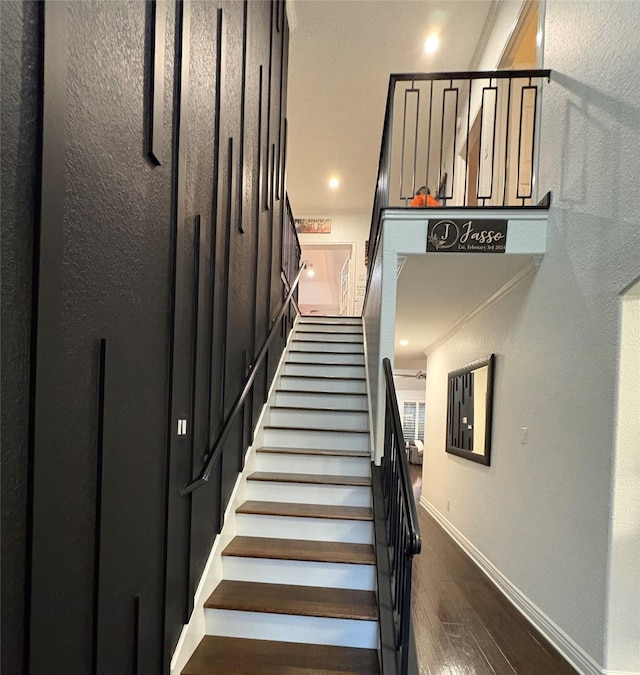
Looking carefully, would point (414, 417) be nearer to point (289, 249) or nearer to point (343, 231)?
point (343, 231)

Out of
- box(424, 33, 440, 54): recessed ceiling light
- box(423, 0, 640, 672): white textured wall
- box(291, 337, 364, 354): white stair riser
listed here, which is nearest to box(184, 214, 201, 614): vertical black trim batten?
box(423, 0, 640, 672): white textured wall

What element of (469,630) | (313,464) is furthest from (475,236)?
(469,630)

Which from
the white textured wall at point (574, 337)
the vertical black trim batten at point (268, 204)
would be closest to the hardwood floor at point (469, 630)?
the white textured wall at point (574, 337)

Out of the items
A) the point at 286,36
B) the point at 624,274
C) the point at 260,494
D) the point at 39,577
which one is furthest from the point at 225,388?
the point at 286,36

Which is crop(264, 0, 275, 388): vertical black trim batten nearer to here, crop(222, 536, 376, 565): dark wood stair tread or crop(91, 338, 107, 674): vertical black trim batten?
crop(222, 536, 376, 565): dark wood stair tread

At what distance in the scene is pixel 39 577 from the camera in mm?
1146

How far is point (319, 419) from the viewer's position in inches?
157

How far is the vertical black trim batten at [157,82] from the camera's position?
165 centimetres

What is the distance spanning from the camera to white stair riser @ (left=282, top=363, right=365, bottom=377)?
4.80 meters

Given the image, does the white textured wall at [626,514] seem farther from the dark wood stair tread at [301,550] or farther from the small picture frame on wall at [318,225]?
the small picture frame on wall at [318,225]

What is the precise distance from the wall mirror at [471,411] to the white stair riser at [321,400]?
3.69 ft

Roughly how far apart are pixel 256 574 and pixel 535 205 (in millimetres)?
3022

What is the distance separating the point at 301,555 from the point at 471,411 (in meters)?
2.68

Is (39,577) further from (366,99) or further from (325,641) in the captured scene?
(366,99)
